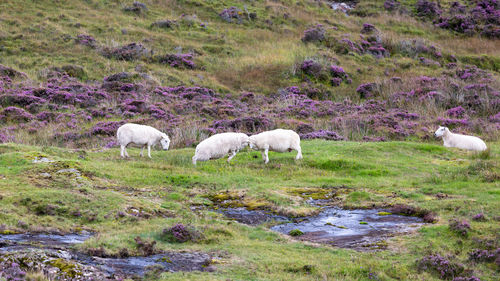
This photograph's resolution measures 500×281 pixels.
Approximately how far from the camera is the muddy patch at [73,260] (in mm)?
7504

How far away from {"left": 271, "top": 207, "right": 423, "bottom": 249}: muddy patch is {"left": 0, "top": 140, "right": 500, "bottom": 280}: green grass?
1.53 ft

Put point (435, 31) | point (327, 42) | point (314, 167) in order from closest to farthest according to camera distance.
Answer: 1. point (314, 167)
2. point (327, 42)
3. point (435, 31)

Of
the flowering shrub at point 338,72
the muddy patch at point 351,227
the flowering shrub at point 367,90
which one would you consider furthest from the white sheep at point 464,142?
the flowering shrub at point 338,72

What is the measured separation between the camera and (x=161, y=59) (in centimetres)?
4212

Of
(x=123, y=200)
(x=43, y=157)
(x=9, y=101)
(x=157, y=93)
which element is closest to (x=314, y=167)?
(x=123, y=200)

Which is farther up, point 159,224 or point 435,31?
point 435,31

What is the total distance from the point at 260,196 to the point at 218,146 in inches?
179

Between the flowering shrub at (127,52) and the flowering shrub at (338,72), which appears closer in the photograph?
the flowering shrub at (127,52)

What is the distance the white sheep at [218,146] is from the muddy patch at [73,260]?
847 centimetres

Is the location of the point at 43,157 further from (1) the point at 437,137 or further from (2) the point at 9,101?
(1) the point at 437,137

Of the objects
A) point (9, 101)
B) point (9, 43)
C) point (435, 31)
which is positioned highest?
point (435, 31)

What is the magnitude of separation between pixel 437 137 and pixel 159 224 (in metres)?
19.5

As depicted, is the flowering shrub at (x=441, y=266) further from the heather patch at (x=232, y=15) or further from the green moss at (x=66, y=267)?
the heather patch at (x=232, y=15)

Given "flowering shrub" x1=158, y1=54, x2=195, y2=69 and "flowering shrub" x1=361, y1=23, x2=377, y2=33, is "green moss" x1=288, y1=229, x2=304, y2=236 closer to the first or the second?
"flowering shrub" x1=158, y1=54, x2=195, y2=69
